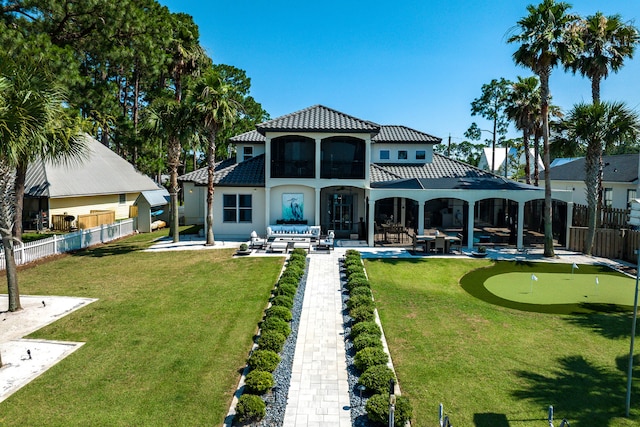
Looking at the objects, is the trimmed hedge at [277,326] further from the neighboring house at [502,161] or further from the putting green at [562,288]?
the neighboring house at [502,161]

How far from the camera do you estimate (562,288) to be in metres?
15.1

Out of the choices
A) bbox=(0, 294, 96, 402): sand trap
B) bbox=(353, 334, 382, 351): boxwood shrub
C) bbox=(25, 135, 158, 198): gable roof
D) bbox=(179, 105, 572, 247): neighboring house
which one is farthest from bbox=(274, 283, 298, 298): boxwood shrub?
bbox=(25, 135, 158, 198): gable roof

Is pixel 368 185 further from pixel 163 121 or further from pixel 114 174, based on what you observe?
pixel 114 174

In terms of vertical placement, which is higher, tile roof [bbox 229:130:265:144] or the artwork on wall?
tile roof [bbox 229:130:265:144]

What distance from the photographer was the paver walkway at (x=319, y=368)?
700cm

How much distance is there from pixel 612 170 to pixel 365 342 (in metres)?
34.1

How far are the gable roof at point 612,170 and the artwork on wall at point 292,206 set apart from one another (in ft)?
81.6

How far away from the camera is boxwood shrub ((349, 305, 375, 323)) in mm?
11094

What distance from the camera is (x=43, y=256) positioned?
19.6 meters

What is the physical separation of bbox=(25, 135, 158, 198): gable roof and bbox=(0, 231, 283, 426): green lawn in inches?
359

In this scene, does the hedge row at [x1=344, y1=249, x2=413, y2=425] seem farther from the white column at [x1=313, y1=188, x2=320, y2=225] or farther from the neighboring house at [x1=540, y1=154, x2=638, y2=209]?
the neighboring house at [x1=540, y1=154, x2=638, y2=209]

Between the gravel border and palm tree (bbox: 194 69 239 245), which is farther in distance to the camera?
palm tree (bbox: 194 69 239 245)

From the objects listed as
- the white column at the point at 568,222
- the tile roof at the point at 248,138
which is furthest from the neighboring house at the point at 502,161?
the tile roof at the point at 248,138

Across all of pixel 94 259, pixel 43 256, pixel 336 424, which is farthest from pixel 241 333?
pixel 43 256
